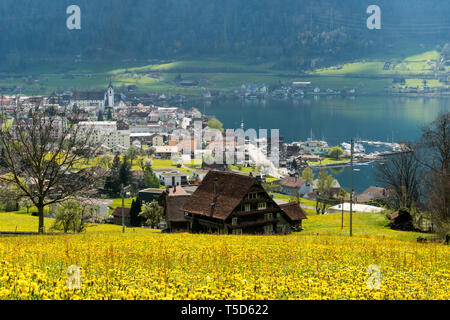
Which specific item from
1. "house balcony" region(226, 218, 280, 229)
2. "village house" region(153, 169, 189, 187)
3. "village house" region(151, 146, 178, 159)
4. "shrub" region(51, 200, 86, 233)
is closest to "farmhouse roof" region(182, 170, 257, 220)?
"house balcony" region(226, 218, 280, 229)

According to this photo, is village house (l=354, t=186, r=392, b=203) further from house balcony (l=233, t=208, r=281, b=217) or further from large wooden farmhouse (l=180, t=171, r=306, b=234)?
large wooden farmhouse (l=180, t=171, r=306, b=234)

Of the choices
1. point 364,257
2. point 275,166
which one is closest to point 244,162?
point 275,166

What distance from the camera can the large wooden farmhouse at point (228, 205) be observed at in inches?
1486

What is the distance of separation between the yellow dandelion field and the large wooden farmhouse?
19908mm

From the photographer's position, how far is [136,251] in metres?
15.4

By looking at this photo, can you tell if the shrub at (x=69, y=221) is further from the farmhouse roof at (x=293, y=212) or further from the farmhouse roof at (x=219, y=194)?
the farmhouse roof at (x=293, y=212)

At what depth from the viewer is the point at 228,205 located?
38.1 meters

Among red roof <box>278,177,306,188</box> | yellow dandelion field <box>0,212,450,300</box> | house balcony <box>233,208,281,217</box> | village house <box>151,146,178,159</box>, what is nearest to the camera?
yellow dandelion field <box>0,212,450,300</box>

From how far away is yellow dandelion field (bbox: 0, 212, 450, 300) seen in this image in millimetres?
8383

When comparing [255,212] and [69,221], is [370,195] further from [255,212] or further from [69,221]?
[69,221]

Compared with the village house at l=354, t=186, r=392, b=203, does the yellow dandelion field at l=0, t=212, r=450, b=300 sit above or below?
above

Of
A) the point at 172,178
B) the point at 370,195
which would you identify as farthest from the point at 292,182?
the point at 172,178

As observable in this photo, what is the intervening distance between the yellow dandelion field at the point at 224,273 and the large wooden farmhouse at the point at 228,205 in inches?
784
